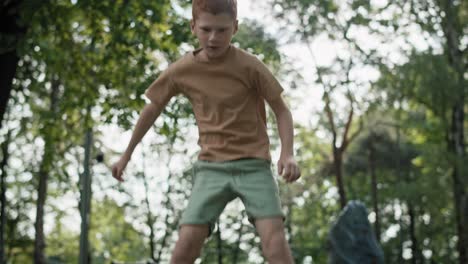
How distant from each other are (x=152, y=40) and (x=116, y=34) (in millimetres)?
469

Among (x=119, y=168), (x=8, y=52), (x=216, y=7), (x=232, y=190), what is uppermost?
(x=8, y=52)

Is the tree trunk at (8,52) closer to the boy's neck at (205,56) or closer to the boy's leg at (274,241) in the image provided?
the boy's neck at (205,56)

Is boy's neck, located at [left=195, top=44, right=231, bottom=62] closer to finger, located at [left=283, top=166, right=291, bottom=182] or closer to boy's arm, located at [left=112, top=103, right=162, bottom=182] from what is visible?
boy's arm, located at [left=112, top=103, right=162, bottom=182]

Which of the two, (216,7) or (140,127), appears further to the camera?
(140,127)

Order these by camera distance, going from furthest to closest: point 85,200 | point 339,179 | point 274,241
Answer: point 339,179 < point 85,200 < point 274,241

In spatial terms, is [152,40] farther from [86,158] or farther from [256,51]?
[86,158]

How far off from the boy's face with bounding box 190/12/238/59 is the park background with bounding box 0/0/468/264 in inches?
214

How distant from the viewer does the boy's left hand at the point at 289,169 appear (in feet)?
12.8

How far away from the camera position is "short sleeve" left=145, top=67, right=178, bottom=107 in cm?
427

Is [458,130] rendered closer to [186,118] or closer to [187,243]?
[186,118]

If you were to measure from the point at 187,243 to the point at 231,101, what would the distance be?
0.76 meters

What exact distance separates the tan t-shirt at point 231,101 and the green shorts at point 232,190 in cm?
5

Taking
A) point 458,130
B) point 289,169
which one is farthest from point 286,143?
point 458,130

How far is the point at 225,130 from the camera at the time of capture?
4082 millimetres
